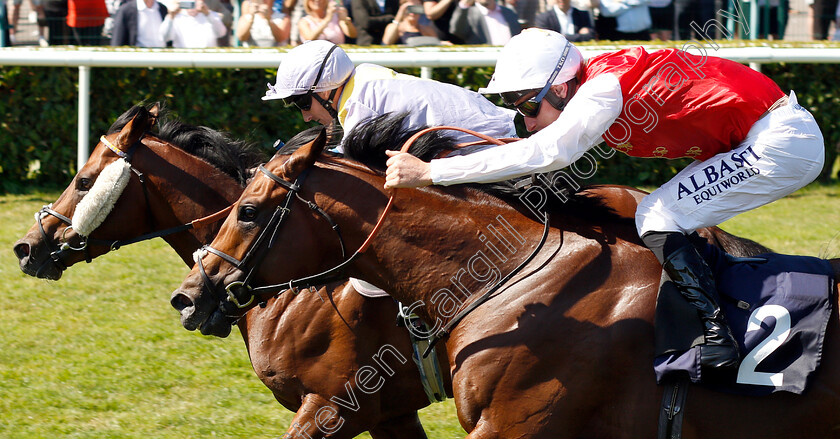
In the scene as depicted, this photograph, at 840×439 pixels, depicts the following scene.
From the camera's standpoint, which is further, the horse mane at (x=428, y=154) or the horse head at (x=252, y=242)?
the horse mane at (x=428, y=154)

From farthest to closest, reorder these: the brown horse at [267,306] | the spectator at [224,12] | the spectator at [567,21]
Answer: the spectator at [224,12] → the spectator at [567,21] → the brown horse at [267,306]

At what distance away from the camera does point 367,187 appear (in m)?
3.33

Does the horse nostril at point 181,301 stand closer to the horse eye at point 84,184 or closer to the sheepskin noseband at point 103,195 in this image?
the sheepskin noseband at point 103,195

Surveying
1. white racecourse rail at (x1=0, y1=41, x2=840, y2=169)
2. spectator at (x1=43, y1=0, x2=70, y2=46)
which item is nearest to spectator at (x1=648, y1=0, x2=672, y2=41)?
white racecourse rail at (x1=0, y1=41, x2=840, y2=169)

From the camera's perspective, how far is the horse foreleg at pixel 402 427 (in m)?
4.38

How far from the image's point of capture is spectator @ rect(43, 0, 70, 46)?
10055mm

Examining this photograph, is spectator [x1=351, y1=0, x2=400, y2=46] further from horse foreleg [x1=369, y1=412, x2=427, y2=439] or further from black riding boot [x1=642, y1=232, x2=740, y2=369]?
black riding boot [x1=642, y1=232, x2=740, y2=369]

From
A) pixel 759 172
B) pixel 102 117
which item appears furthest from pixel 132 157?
pixel 102 117

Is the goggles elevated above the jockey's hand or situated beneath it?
elevated above

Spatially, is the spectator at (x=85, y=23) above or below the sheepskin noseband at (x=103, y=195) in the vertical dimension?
above

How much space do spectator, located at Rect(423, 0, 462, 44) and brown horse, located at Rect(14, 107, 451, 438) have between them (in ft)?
18.1

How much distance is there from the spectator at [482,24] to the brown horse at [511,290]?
21.8 ft

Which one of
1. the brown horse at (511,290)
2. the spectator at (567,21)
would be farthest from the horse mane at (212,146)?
the spectator at (567,21)

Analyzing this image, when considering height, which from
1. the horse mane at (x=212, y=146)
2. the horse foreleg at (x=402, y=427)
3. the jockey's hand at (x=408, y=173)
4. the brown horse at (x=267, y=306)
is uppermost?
the jockey's hand at (x=408, y=173)
